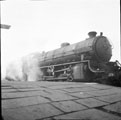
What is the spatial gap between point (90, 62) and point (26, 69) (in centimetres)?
744

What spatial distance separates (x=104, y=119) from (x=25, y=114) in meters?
1.14

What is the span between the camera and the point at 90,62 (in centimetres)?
771

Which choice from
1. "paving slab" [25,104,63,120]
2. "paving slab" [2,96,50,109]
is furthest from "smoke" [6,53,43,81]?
"paving slab" [25,104,63,120]

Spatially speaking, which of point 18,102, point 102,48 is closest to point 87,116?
point 18,102

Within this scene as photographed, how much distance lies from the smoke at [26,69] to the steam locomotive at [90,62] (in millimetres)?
2940

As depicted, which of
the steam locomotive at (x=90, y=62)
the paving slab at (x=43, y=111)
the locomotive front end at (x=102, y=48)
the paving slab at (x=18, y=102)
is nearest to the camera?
the paving slab at (x=43, y=111)

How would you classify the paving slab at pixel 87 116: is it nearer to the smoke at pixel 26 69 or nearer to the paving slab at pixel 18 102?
the paving slab at pixel 18 102

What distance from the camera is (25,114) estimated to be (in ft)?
6.79

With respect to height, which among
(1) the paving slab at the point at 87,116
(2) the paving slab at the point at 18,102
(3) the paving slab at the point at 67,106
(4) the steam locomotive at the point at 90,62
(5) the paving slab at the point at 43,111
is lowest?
(1) the paving slab at the point at 87,116

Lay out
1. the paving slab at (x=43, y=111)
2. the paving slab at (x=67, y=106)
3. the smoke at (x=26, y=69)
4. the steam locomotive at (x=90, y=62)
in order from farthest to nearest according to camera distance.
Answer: the smoke at (x=26, y=69) < the steam locomotive at (x=90, y=62) < the paving slab at (x=67, y=106) < the paving slab at (x=43, y=111)

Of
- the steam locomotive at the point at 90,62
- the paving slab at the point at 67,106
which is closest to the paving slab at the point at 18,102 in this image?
the paving slab at the point at 67,106

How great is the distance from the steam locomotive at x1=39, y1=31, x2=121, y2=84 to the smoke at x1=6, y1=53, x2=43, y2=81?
2.94 meters

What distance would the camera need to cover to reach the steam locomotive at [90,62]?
7320mm

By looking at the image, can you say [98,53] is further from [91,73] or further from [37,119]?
→ [37,119]
